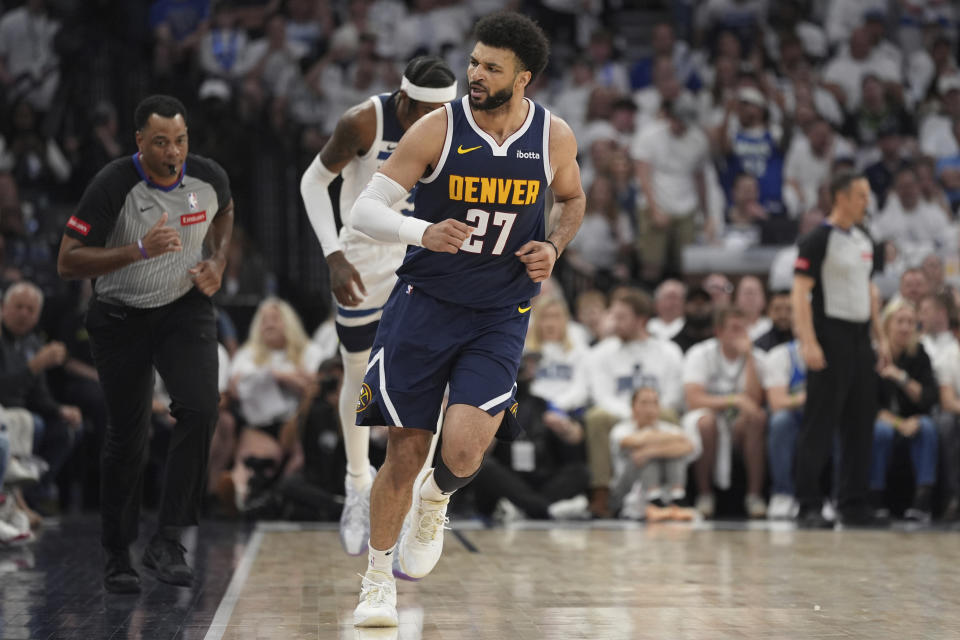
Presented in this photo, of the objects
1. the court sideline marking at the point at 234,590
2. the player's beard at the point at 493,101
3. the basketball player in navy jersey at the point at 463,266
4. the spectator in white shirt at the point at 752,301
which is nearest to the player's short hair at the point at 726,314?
the spectator in white shirt at the point at 752,301

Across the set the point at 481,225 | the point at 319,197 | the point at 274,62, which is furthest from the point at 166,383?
the point at 274,62

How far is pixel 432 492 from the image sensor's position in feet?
15.8

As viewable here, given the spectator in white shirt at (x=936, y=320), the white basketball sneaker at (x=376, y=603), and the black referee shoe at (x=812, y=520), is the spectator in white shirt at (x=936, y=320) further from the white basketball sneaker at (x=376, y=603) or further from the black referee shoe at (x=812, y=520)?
the white basketball sneaker at (x=376, y=603)

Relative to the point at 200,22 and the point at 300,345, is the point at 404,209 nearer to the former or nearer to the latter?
the point at 300,345

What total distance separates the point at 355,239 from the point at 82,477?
14.1ft

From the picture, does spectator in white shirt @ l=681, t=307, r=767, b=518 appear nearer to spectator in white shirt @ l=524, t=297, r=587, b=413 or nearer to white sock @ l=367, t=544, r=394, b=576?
spectator in white shirt @ l=524, t=297, r=587, b=413

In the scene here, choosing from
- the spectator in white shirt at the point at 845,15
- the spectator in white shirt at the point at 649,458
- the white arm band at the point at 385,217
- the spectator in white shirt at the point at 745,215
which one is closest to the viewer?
the white arm band at the point at 385,217

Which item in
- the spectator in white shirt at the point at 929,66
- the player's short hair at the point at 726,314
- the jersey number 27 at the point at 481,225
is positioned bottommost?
the player's short hair at the point at 726,314

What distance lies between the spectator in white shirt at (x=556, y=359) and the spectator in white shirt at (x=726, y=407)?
0.78m

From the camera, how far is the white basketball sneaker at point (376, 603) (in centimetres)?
462

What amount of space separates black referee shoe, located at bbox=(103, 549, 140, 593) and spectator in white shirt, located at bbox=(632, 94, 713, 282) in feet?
23.0

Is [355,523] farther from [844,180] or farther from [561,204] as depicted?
[844,180]

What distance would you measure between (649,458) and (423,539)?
4.38 metres

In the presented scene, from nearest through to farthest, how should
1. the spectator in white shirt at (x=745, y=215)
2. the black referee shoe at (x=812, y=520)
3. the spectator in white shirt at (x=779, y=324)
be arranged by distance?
the black referee shoe at (x=812, y=520) → the spectator in white shirt at (x=779, y=324) → the spectator in white shirt at (x=745, y=215)
